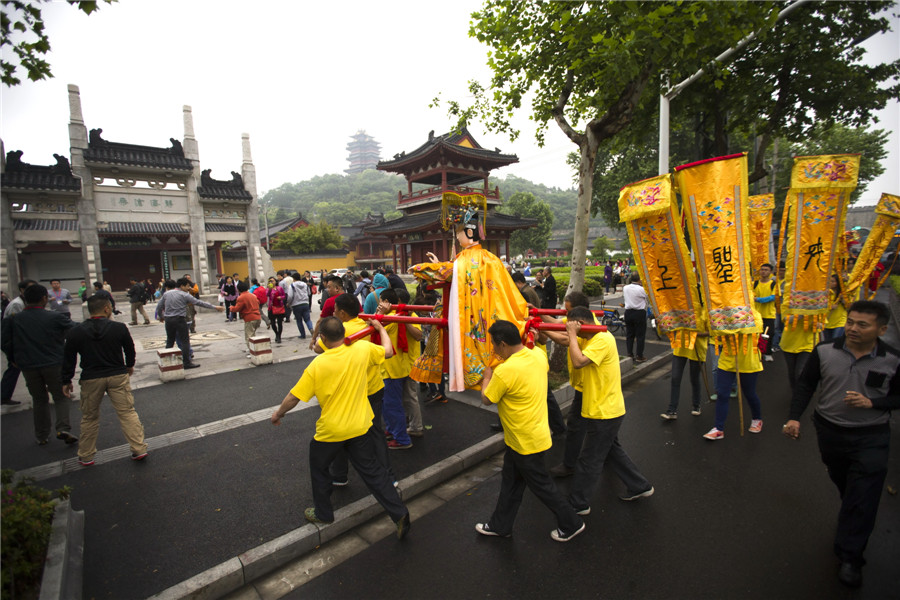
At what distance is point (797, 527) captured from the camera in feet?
11.3

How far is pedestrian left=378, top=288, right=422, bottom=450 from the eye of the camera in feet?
15.3

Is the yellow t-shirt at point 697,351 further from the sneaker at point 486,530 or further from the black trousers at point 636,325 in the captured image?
the sneaker at point 486,530

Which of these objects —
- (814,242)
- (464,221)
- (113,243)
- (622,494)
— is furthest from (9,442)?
(113,243)

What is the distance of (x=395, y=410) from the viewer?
490cm

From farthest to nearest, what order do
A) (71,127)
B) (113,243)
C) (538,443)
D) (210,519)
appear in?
(113,243)
(71,127)
(210,519)
(538,443)

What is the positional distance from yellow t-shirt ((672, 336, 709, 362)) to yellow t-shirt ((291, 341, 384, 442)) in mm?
3972

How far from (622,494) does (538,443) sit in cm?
155

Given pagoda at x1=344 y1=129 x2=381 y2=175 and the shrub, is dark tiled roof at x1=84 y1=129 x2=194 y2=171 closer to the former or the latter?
the shrub

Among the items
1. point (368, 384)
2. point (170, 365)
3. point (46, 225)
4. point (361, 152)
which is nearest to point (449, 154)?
point (46, 225)

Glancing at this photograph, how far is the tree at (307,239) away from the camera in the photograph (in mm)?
38781

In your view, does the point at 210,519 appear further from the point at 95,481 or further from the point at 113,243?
the point at 113,243

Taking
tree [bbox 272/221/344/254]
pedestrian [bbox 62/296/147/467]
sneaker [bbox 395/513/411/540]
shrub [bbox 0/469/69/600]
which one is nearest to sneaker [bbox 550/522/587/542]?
sneaker [bbox 395/513/411/540]

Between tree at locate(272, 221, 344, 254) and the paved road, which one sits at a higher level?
tree at locate(272, 221, 344, 254)

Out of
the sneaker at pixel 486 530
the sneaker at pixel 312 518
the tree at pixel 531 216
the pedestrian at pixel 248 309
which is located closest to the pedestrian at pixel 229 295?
the pedestrian at pixel 248 309
